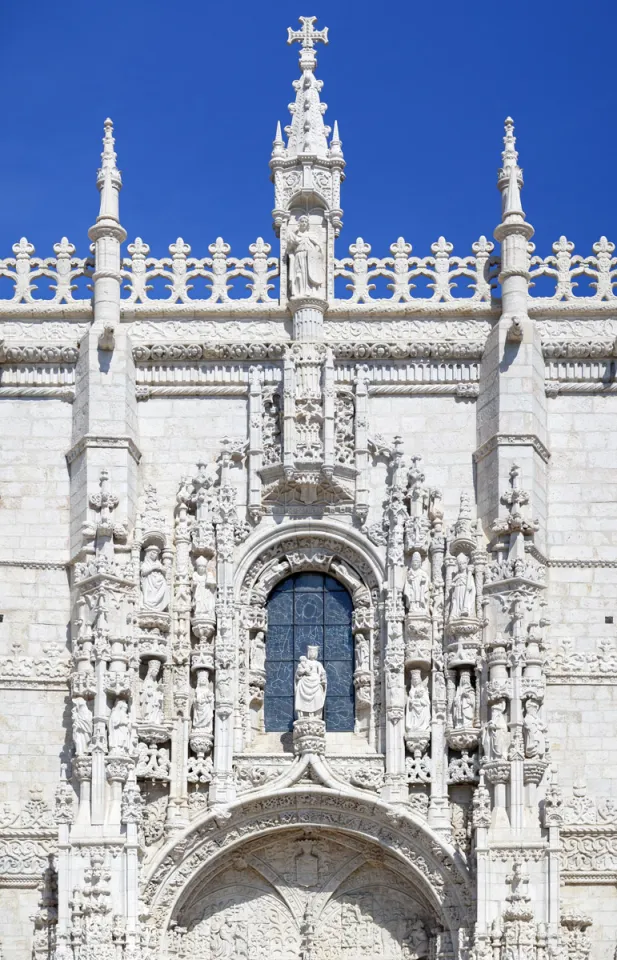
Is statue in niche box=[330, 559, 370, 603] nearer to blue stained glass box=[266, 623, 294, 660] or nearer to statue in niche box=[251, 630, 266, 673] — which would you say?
blue stained glass box=[266, 623, 294, 660]

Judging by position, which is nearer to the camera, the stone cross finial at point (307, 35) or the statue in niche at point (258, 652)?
the statue in niche at point (258, 652)

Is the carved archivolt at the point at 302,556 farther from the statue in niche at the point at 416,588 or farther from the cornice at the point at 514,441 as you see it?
the cornice at the point at 514,441

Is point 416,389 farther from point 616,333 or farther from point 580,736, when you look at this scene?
point 580,736

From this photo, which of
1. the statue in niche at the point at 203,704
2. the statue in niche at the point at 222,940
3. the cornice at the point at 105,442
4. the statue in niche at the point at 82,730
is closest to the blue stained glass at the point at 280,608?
the statue in niche at the point at 203,704

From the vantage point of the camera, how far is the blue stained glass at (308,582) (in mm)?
28469

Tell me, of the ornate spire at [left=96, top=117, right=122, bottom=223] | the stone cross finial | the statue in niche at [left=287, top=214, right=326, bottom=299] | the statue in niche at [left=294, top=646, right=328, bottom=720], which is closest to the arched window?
the statue in niche at [left=294, top=646, right=328, bottom=720]

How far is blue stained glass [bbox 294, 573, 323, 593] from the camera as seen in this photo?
28.5m

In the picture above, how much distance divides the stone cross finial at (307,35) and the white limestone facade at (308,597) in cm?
41

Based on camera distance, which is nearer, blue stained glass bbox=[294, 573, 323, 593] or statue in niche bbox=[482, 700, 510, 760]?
statue in niche bbox=[482, 700, 510, 760]

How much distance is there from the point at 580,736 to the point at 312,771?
2.71 metres

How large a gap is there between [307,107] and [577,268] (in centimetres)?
336

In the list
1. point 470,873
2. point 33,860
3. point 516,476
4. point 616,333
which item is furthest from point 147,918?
point 616,333

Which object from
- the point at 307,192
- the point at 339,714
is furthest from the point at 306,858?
the point at 307,192

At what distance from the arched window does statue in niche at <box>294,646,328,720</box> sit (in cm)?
Result: 35
